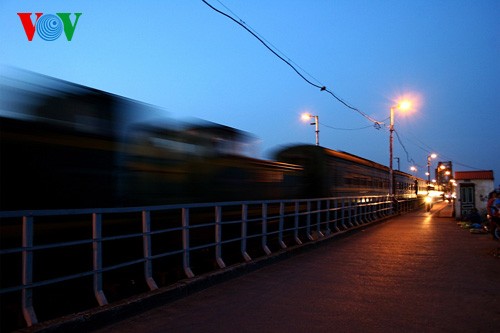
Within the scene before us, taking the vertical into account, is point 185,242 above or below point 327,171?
below

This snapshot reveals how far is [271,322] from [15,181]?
3.74 metres

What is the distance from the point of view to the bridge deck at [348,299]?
5.34 m

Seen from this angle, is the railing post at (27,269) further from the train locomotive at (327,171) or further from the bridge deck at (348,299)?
the train locomotive at (327,171)

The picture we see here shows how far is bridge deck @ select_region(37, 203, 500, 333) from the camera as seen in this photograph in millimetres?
5337

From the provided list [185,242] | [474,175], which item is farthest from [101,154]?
[474,175]

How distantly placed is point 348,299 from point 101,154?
173 inches

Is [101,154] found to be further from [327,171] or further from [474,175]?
[474,175]

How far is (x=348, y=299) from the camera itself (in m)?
6.57

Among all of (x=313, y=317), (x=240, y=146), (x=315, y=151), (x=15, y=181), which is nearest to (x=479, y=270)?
(x=313, y=317)

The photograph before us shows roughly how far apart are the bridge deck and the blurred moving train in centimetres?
212

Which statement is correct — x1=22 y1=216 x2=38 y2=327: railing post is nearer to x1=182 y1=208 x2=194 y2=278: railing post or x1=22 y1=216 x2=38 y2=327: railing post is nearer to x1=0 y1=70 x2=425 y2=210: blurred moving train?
x1=0 y1=70 x2=425 y2=210: blurred moving train

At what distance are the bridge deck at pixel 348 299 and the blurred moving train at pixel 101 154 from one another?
2118 mm

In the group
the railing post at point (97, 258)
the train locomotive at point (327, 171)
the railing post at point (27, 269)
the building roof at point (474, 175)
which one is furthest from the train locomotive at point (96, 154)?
the building roof at point (474, 175)

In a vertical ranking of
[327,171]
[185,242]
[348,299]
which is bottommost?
[348,299]
